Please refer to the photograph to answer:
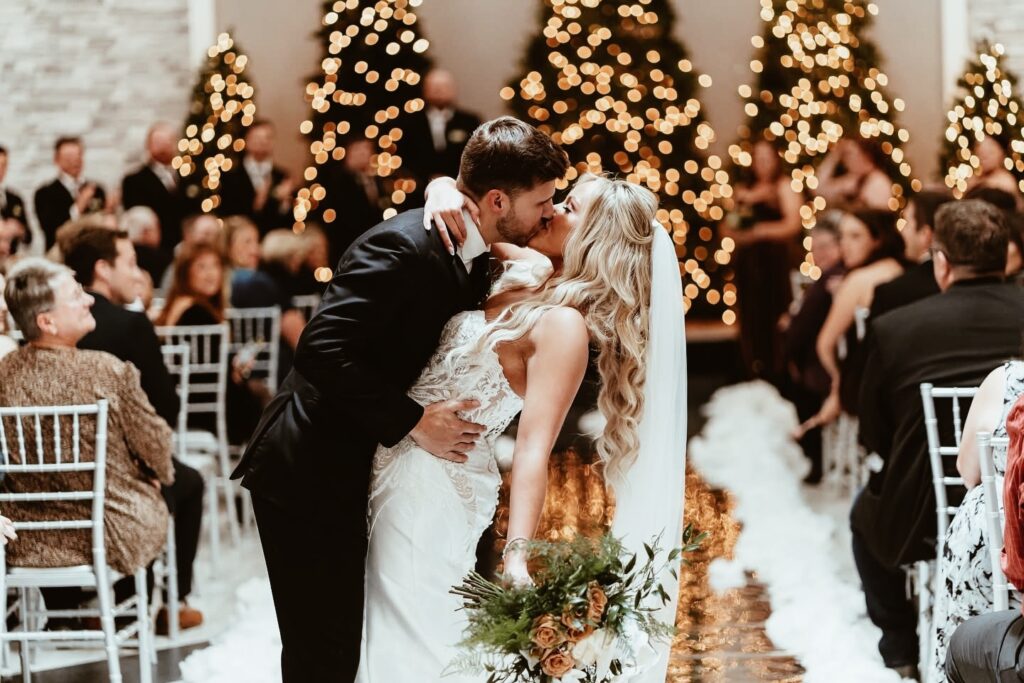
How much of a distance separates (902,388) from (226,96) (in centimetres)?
653

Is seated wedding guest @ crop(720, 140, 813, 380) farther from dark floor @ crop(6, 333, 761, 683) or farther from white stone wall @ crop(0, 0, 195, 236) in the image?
dark floor @ crop(6, 333, 761, 683)

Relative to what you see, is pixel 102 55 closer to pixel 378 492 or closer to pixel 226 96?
pixel 226 96

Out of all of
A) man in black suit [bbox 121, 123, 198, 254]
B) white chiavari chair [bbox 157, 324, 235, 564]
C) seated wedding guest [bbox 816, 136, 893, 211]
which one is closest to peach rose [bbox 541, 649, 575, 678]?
white chiavari chair [bbox 157, 324, 235, 564]

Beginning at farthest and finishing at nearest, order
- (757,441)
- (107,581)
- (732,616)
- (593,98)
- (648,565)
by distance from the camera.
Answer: (593,98)
(757,441)
(732,616)
(107,581)
(648,565)

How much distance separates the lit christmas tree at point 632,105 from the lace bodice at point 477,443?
761cm

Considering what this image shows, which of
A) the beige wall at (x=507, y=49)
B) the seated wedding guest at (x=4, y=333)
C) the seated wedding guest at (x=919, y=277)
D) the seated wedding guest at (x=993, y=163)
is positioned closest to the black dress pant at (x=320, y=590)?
the seated wedding guest at (x=4, y=333)

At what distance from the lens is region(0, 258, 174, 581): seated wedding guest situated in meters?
3.93

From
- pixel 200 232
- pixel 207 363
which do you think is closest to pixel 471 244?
pixel 207 363

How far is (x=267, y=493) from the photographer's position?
285cm

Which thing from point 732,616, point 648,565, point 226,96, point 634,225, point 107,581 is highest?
point 226,96

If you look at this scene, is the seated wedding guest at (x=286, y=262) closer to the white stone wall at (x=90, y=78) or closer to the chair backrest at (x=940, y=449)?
the white stone wall at (x=90, y=78)

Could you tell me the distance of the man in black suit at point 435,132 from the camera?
9.60 m

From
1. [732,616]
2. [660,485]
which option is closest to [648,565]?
[660,485]

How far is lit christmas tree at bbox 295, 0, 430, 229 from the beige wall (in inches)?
35.2
